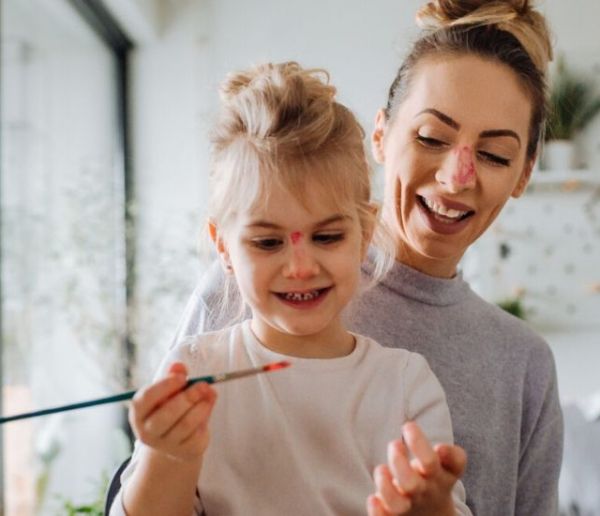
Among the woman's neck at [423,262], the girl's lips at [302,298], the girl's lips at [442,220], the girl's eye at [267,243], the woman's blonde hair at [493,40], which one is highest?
the woman's blonde hair at [493,40]

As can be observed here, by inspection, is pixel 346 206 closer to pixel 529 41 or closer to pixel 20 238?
pixel 529 41

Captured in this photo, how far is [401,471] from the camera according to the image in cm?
73

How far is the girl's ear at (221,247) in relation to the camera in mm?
947

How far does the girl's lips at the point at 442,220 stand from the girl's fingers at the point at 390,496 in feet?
1.72

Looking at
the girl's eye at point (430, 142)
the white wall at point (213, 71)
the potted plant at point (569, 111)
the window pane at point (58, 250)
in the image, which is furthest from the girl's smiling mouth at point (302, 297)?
the potted plant at point (569, 111)

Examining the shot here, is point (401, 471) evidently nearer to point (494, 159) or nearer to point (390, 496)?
point (390, 496)

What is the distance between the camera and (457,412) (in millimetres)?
1148

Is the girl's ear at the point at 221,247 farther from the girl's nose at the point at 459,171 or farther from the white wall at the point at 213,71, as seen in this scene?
the white wall at the point at 213,71

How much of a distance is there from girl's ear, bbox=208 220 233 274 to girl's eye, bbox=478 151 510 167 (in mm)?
409

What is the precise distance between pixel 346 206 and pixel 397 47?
1.76ft

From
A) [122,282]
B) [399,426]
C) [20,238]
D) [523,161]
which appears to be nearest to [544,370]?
[523,161]

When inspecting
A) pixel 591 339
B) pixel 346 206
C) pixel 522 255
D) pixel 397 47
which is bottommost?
pixel 591 339

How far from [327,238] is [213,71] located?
3.70m

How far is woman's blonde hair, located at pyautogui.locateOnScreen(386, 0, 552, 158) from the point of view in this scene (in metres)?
1.18
